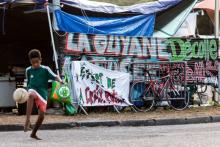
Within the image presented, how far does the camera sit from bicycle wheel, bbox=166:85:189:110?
18.3 m

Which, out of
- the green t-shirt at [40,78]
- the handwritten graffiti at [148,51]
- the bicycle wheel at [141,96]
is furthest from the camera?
the bicycle wheel at [141,96]

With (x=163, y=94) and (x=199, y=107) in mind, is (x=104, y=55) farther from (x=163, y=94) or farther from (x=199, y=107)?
(x=199, y=107)

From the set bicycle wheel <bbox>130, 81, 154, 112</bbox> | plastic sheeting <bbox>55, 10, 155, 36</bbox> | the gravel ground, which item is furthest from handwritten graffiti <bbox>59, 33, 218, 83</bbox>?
the gravel ground

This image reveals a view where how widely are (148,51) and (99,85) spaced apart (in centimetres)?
225

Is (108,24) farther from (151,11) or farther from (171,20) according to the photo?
(171,20)

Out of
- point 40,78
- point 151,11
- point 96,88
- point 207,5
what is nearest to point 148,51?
point 151,11

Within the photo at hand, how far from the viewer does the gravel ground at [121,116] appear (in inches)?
613

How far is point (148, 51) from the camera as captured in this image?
18859mm

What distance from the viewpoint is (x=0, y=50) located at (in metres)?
21.5

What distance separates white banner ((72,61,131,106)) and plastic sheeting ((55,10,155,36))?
3.91 feet

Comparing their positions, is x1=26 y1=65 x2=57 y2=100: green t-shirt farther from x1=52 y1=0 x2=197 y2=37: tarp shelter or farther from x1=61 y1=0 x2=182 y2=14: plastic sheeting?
x1=61 y1=0 x2=182 y2=14: plastic sheeting

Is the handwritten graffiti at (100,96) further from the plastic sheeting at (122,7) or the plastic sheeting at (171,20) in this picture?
the plastic sheeting at (171,20)

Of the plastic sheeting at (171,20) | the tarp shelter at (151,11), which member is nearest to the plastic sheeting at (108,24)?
the tarp shelter at (151,11)

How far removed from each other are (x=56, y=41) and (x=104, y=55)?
5.13 feet
